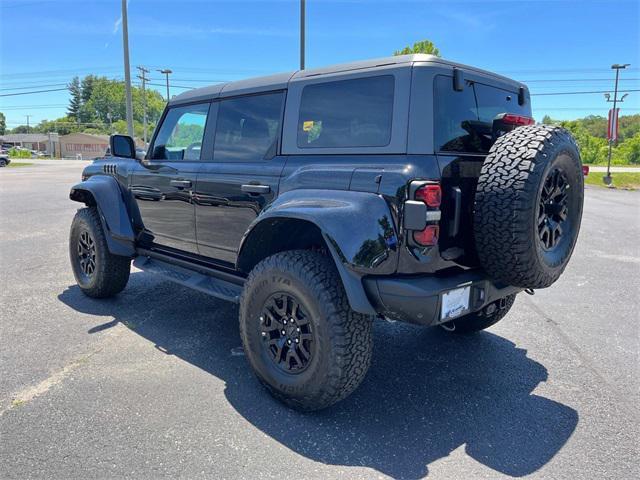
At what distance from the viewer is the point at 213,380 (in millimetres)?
3125

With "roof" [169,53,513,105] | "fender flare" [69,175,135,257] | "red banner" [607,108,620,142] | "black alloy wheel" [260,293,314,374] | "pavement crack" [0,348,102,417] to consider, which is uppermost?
"red banner" [607,108,620,142]

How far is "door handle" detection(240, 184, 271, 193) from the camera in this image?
3093mm

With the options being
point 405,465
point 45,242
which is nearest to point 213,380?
point 405,465

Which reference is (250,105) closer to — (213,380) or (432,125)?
(432,125)

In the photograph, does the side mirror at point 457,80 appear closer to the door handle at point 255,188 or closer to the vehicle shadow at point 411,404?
the door handle at point 255,188

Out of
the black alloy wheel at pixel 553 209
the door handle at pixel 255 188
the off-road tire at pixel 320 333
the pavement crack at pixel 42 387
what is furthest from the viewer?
the door handle at pixel 255 188

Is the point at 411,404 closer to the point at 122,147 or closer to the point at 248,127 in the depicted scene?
the point at 248,127

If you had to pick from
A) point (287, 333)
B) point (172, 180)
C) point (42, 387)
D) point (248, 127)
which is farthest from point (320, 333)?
point (172, 180)

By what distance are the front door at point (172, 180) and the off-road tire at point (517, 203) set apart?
225cm

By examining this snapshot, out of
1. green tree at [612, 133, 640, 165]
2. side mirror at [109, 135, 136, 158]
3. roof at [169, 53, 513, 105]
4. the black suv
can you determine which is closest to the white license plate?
the black suv

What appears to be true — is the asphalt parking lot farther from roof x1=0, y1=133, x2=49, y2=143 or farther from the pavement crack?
roof x1=0, y1=133, x2=49, y2=143

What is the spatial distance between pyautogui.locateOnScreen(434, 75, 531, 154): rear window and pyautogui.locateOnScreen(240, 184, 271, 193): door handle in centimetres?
115

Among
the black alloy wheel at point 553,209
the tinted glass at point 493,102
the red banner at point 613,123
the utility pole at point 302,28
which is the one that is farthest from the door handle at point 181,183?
the red banner at point 613,123

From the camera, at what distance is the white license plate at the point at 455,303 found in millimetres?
2396
